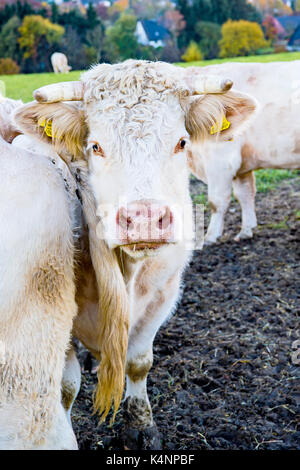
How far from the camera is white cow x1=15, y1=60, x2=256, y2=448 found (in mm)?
1958

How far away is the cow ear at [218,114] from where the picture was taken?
2.41m

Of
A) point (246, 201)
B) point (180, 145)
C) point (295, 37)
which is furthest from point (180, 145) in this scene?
point (295, 37)

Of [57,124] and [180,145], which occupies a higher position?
[57,124]

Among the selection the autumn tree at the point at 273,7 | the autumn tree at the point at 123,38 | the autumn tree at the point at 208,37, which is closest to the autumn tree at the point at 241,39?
the autumn tree at the point at 208,37

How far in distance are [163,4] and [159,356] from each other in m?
7.75

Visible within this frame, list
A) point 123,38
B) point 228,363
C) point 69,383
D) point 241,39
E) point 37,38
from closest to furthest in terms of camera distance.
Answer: point 69,383, point 228,363, point 123,38, point 37,38, point 241,39

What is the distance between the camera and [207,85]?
2.33 meters

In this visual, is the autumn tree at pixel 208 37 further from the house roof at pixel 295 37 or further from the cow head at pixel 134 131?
the cow head at pixel 134 131

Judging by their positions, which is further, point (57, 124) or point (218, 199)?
point (218, 199)

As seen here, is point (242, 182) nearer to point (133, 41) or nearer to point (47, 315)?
point (133, 41)

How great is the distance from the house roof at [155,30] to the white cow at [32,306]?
5.55m

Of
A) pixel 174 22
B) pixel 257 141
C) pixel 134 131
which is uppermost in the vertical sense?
pixel 174 22

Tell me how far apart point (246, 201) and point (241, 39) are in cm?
363

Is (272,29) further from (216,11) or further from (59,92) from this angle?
(59,92)
